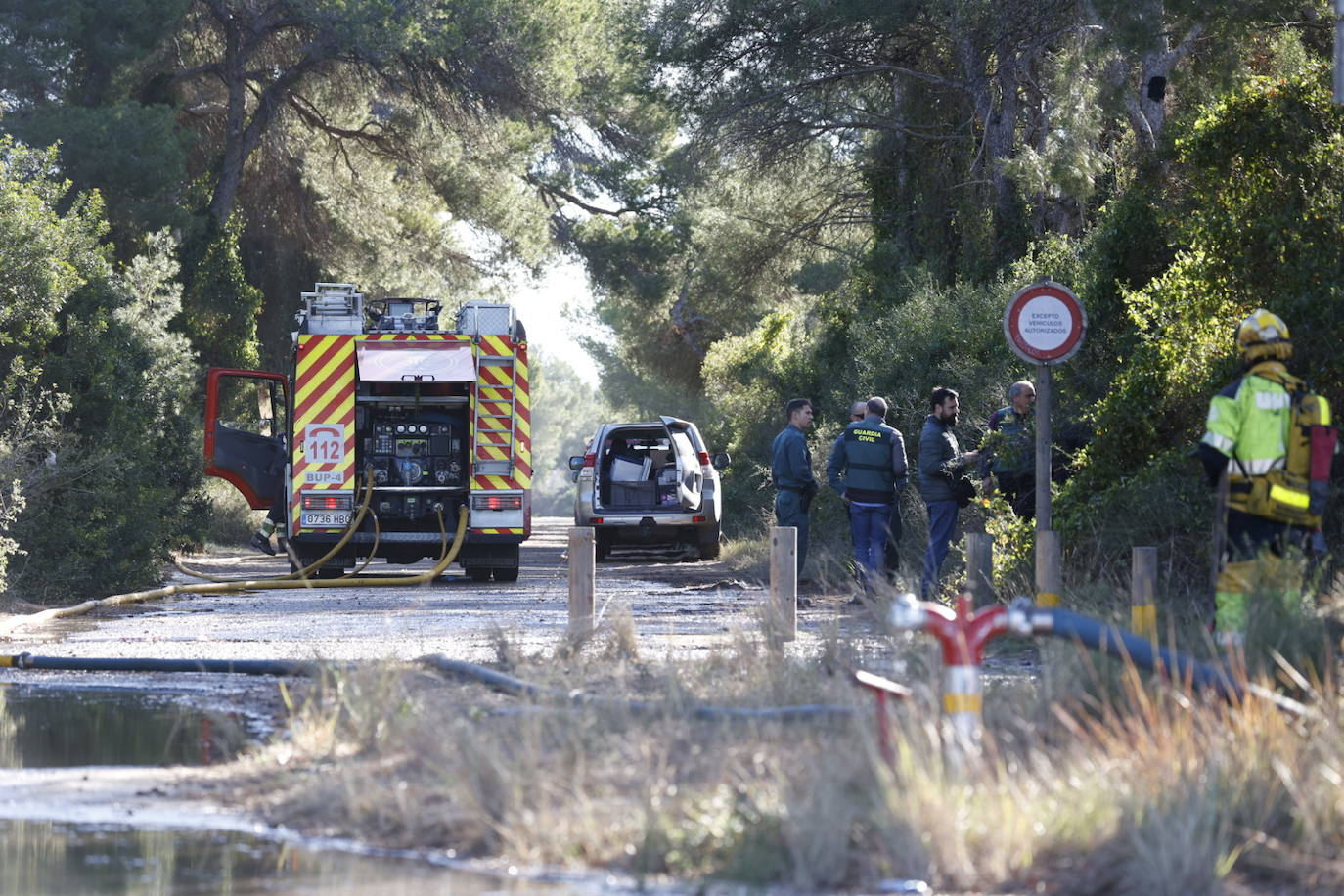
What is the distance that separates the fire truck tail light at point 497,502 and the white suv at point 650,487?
361cm

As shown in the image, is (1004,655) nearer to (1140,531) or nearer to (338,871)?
(1140,531)

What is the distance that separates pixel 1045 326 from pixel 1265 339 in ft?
8.46

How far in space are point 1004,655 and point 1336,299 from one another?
3069 mm

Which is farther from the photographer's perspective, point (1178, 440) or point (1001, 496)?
point (1001, 496)

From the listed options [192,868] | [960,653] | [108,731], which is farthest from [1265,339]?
[108,731]

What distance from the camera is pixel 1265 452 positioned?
8.52m

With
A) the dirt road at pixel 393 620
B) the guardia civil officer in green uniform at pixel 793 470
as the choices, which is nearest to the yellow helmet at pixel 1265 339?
the dirt road at pixel 393 620

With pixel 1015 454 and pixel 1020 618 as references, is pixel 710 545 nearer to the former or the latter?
pixel 1015 454

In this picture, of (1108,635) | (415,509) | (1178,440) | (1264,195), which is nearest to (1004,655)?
(1178,440)

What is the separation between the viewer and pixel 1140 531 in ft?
39.3

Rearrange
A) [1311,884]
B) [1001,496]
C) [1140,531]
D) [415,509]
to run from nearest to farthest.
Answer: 1. [1311,884]
2. [1140,531]
3. [1001,496]
4. [415,509]

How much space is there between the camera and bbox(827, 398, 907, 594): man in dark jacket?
1484cm

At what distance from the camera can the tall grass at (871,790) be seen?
5.35m

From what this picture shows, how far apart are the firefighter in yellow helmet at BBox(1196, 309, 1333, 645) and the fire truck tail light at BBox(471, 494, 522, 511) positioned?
34.4 feet
